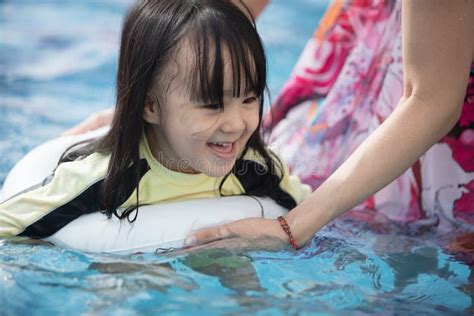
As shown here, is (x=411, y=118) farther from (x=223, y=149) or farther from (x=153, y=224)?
(x=153, y=224)

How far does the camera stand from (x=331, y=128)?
3215mm

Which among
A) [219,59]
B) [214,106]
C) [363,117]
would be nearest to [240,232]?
[214,106]

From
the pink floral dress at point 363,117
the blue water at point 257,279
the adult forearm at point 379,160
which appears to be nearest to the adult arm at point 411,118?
the adult forearm at point 379,160

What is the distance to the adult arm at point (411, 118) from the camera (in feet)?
7.16

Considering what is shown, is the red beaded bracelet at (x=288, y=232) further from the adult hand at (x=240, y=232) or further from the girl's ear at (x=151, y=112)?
the girl's ear at (x=151, y=112)

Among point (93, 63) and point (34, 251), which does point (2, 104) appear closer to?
point (93, 63)

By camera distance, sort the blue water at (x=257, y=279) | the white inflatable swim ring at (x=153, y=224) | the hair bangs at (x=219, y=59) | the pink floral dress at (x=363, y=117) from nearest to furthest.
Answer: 1. the blue water at (x=257, y=279)
2. the hair bangs at (x=219, y=59)
3. the white inflatable swim ring at (x=153, y=224)
4. the pink floral dress at (x=363, y=117)

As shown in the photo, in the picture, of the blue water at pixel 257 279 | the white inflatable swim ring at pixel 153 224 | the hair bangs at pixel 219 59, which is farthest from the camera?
the white inflatable swim ring at pixel 153 224

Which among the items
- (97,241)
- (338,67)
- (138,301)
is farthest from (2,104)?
(138,301)

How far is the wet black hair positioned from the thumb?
201 mm

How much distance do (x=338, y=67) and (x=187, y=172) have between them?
123 cm

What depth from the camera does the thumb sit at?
7.57 ft

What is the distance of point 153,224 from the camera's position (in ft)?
7.58

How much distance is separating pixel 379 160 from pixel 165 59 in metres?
0.69
